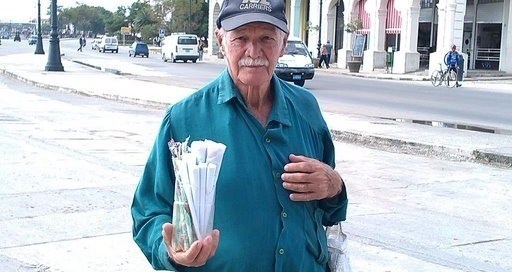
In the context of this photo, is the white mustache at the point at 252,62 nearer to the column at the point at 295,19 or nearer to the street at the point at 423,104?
the street at the point at 423,104

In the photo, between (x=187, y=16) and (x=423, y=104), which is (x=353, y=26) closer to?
(x=423, y=104)

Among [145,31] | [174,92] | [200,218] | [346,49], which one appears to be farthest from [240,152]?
[145,31]

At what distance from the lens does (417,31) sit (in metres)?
42.3

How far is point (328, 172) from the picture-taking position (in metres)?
2.49

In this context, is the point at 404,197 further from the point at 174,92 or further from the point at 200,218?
the point at 174,92

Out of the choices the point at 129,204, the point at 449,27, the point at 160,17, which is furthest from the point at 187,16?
the point at 129,204

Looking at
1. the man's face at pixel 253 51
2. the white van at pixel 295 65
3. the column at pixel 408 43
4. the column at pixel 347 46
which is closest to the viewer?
the man's face at pixel 253 51

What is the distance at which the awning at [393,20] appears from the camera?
148 feet

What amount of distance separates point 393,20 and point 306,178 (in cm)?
4504

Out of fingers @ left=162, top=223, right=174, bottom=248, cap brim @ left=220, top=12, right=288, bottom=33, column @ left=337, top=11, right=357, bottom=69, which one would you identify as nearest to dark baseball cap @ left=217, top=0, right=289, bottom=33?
cap brim @ left=220, top=12, right=288, bottom=33

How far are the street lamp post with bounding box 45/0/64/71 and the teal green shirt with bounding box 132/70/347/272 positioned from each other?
29916 millimetres

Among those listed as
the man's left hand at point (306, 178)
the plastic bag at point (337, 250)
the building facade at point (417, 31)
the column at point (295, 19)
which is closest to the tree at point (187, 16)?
the column at point (295, 19)

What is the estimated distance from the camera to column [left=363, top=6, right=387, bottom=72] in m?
45.6

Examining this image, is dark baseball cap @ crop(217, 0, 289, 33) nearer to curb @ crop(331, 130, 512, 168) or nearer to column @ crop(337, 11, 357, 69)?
curb @ crop(331, 130, 512, 168)
